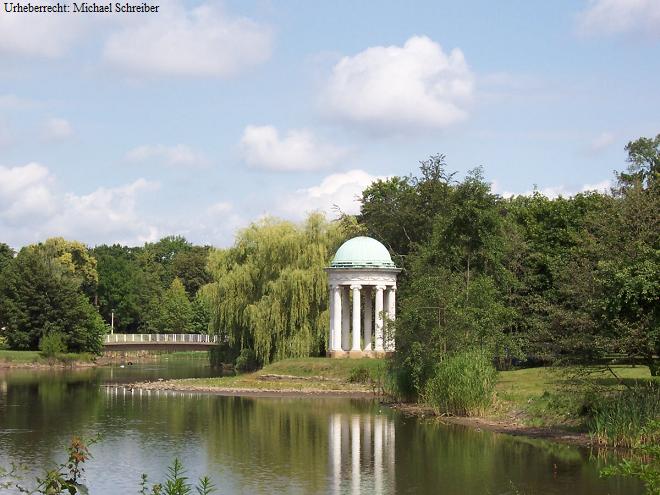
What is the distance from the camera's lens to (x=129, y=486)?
25.1 m

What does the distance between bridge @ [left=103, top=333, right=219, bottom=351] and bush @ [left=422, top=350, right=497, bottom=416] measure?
52.4m

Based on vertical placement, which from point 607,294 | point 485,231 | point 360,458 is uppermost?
point 485,231

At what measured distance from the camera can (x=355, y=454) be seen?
3105 cm

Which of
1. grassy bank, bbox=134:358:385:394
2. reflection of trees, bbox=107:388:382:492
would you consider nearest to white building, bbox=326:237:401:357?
grassy bank, bbox=134:358:385:394

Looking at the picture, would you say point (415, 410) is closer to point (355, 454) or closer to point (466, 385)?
point (466, 385)

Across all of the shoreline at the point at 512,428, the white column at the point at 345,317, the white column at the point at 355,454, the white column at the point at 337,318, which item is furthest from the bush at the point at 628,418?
the white column at the point at 345,317

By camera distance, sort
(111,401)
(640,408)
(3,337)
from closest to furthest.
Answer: (640,408) < (111,401) < (3,337)

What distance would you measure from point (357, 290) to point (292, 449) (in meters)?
32.1

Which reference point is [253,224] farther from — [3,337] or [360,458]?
[360,458]

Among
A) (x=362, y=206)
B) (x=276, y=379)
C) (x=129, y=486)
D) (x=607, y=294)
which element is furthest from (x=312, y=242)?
(x=129, y=486)

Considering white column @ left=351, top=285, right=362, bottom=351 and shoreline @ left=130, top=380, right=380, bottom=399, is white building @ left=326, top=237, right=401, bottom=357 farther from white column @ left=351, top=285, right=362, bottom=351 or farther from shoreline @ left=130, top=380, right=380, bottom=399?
shoreline @ left=130, top=380, right=380, bottom=399

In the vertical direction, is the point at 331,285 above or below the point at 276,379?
above

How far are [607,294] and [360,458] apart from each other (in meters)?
9.27

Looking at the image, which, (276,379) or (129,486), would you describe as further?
(276,379)
